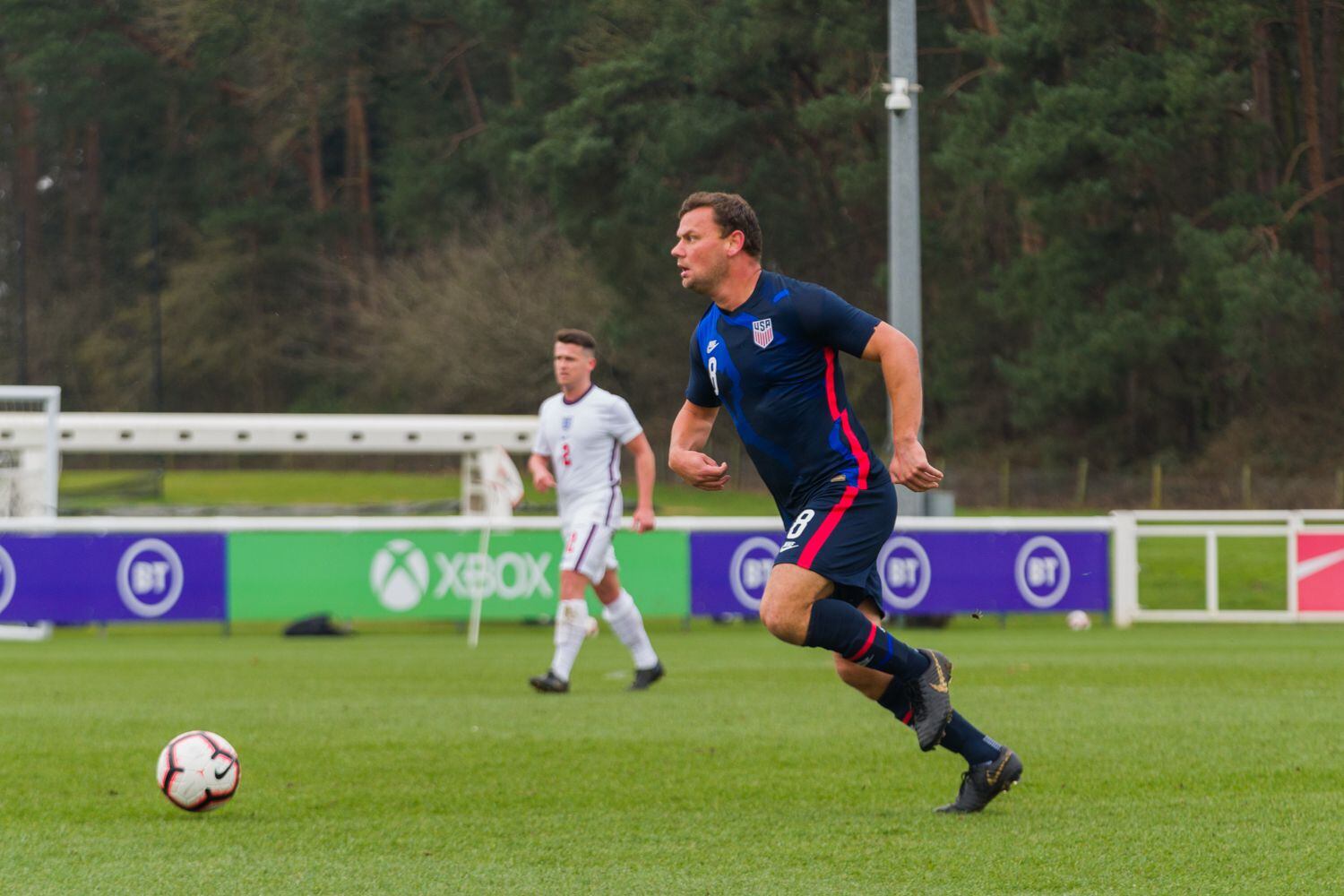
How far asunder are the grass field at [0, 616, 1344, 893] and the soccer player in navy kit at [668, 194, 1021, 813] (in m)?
0.49

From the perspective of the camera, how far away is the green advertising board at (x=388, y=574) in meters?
19.8

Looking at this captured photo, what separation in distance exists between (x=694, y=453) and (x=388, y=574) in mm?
13247

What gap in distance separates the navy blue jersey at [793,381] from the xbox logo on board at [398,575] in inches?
524

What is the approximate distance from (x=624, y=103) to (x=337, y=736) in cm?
3735

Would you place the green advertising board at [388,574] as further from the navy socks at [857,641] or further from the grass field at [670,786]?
the navy socks at [857,641]

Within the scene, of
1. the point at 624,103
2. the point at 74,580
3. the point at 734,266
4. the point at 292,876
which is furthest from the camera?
the point at 624,103

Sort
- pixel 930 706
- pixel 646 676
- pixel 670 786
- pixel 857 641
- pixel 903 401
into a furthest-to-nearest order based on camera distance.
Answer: pixel 646 676
pixel 670 786
pixel 930 706
pixel 857 641
pixel 903 401

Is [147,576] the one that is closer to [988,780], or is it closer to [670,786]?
[670,786]

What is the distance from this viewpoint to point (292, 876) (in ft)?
19.2

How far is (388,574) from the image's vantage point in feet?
64.8

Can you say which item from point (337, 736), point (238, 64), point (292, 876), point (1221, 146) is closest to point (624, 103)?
point (1221, 146)

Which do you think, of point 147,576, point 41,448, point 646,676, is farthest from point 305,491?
point 646,676

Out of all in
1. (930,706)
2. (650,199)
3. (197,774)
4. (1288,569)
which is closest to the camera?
(930,706)

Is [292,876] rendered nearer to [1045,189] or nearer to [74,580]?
[74,580]
